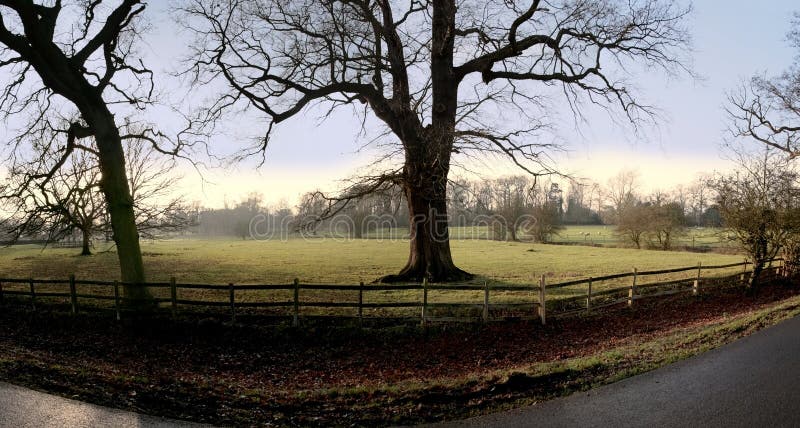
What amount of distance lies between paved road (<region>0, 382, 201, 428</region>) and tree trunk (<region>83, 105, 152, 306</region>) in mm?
7752

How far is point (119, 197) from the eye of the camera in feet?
48.9

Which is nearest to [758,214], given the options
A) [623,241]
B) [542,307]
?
[542,307]

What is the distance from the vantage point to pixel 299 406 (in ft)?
23.8

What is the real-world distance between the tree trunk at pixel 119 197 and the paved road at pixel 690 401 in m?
12.3

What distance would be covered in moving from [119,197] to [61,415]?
9.96 metres

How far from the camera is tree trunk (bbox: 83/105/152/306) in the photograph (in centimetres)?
1468

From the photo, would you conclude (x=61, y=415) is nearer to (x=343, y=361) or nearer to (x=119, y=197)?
(x=343, y=361)

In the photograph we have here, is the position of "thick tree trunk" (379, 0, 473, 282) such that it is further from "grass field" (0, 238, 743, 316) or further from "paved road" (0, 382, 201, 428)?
"paved road" (0, 382, 201, 428)

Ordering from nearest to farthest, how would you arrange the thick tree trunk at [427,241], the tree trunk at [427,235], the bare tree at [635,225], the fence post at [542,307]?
the fence post at [542,307] < the tree trunk at [427,235] < the thick tree trunk at [427,241] < the bare tree at [635,225]

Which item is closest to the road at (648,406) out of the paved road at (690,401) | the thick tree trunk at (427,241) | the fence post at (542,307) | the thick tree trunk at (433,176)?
the paved road at (690,401)

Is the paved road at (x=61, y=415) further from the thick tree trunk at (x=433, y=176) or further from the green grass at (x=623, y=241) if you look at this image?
the green grass at (x=623, y=241)

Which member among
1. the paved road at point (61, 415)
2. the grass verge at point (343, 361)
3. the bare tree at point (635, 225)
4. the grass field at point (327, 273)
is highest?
the bare tree at point (635, 225)

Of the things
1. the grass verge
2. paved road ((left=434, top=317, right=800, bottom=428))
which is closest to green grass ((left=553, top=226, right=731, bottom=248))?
the grass verge

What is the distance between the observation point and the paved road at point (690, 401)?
6109mm
